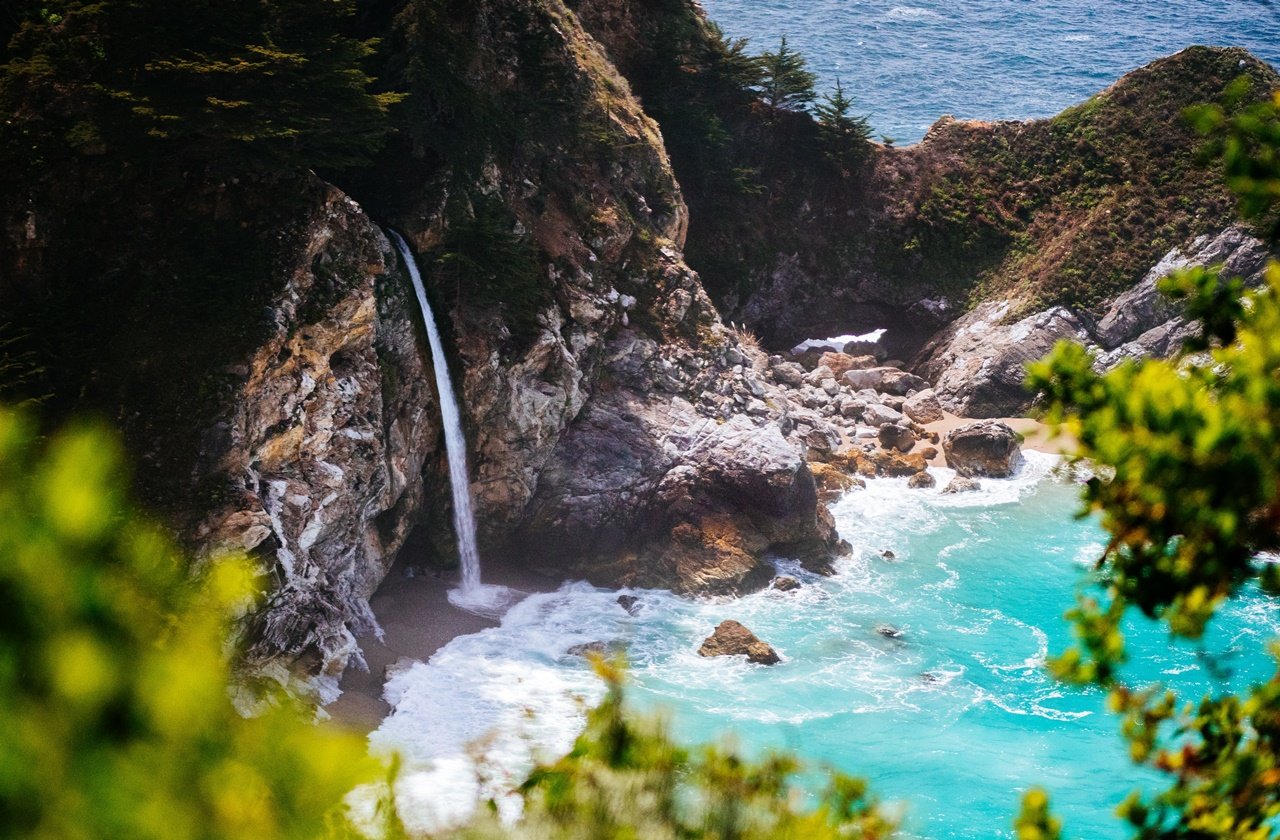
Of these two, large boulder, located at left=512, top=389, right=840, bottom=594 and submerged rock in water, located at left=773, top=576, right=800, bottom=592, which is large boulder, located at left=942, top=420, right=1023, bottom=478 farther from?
submerged rock in water, located at left=773, top=576, right=800, bottom=592

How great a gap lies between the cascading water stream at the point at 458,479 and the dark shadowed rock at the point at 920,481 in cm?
1587

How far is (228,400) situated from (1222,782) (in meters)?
15.5

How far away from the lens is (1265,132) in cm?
348

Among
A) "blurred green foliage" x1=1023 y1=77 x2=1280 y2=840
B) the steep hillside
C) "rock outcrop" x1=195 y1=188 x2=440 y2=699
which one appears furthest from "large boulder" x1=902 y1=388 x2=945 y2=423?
"blurred green foliage" x1=1023 y1=77 x2=1280 y2=840

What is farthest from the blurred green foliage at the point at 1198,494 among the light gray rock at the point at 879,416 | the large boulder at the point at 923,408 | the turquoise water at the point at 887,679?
the large boulder at the point at 923,408

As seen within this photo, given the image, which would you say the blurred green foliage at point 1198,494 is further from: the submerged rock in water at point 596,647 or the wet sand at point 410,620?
the submerged rock in water at point 596,647

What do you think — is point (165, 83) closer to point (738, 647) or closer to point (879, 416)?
point (738, 647)

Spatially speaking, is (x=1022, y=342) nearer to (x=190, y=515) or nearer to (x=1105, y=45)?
(x=190, y=515)

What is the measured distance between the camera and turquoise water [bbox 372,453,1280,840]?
680 inches

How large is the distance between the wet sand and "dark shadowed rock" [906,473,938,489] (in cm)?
1444

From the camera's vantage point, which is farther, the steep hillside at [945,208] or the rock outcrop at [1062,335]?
the steep hillside at [945,208]

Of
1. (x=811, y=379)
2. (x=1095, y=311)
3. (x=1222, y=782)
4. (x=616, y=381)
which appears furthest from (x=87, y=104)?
(x=1095, y=311)

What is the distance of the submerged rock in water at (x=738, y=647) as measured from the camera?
68.6 ft

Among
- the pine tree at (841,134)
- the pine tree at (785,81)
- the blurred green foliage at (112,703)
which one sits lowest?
the blurred green foliage at (112,703)
